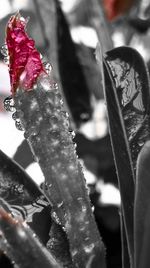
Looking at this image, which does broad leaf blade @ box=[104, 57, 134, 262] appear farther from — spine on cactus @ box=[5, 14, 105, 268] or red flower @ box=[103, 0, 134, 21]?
red flower @ box=[103, 0, 134, 21]

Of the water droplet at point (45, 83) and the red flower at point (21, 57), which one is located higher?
the red flower at point (21, 57)

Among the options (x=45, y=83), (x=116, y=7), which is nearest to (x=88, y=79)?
(x=116, y=7)

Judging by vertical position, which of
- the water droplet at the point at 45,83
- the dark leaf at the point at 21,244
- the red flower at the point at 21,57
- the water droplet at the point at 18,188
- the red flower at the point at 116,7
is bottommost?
the water droplet at the point at 18,188

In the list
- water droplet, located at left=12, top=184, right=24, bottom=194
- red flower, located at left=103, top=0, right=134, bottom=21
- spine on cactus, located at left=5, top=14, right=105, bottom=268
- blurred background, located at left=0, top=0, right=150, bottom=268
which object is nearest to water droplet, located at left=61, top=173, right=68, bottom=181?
spine on cactus, located at left=5, top=14, right=105, bottom=268

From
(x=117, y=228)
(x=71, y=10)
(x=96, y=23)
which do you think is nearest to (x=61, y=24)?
(x=96, y=23)

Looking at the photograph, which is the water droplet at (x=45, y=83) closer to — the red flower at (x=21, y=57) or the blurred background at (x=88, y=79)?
the red flower at (x=21, y=57)

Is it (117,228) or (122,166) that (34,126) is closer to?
(122,166)

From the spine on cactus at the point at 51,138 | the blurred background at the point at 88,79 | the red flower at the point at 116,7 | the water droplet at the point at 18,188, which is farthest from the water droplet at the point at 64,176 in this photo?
the red flower at the point at 116,7
